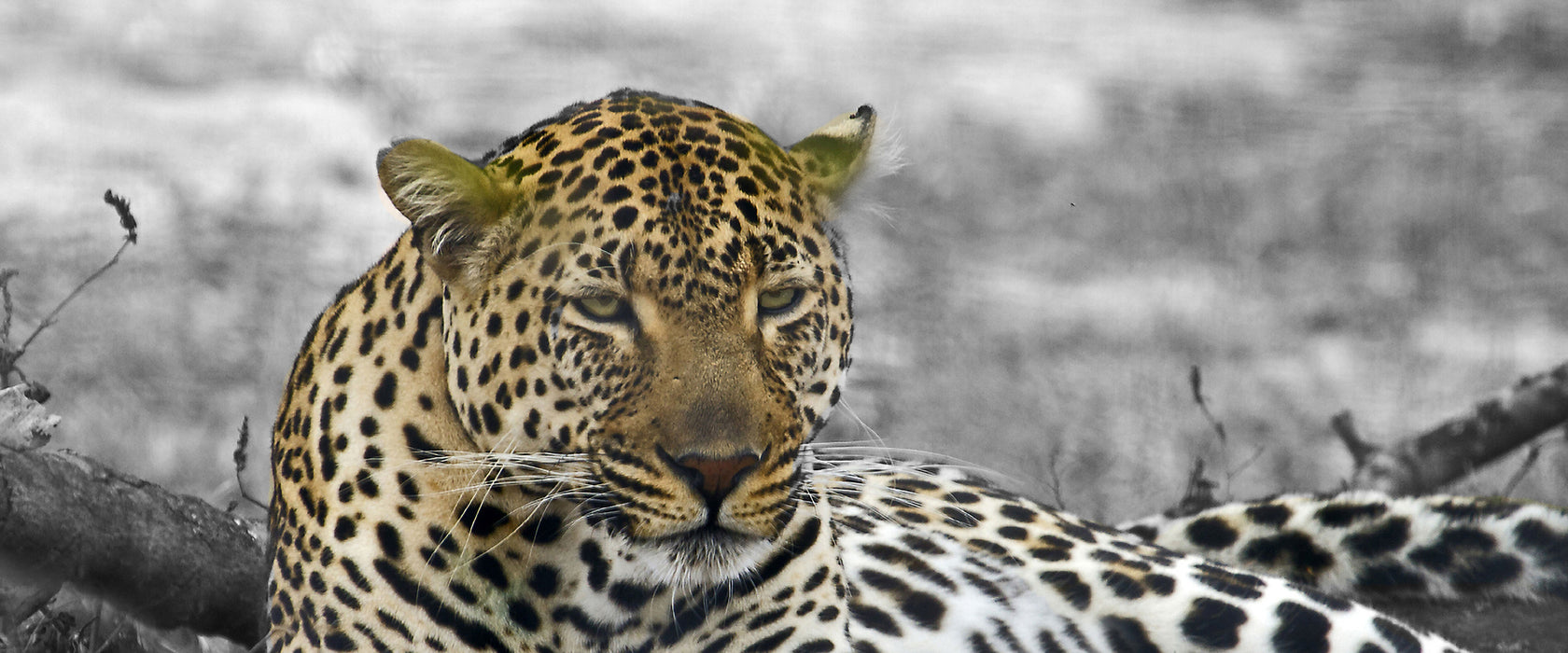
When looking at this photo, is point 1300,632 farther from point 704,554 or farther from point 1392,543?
point 704,554

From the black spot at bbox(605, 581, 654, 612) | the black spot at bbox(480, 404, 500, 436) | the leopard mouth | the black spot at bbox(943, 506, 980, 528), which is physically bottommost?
the black spot at bbox(943, 506, 980, 528)

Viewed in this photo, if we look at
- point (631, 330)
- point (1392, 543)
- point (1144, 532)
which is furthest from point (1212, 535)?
point (631, 330)

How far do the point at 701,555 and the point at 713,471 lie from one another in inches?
8.9

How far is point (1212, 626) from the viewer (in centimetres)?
400

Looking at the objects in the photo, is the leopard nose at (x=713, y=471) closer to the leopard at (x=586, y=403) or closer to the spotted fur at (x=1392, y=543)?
the leopard at (x=586, y=403)

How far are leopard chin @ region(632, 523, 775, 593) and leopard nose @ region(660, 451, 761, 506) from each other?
0.27 feet

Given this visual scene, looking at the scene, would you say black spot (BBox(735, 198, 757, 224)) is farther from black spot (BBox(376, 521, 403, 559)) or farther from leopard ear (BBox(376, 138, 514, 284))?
black spot (BBox(376, 521, 403, 559))

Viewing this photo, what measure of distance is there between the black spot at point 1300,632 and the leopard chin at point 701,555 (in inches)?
75.9

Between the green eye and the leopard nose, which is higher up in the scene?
the green eye

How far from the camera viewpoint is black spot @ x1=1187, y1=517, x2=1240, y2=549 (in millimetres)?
4492

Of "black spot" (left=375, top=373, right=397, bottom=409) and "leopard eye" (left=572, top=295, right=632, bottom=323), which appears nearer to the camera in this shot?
"leopard eye" (left=572, top=295, right=632, bottom=323)

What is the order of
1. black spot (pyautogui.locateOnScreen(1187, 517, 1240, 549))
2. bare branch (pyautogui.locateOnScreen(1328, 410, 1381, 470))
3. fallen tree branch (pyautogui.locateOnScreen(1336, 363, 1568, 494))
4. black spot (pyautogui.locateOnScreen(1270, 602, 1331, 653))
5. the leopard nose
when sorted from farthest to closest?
bare branch (pyautogui.locateOnScreen(1328, 410, 1381, 470))
fallen tree branch (pyautogui.locateOnScreen(1336, 363, 1568, 494))
black spot (pyautogui.locateOnScreen(1187, 517, 1240, 549))
black spot (pyautogui.locateOnScreen(1270, 602, 1331, 653))
the leopard nose

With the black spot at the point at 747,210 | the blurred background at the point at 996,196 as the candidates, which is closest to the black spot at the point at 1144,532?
the blurred background at the point at 996,196

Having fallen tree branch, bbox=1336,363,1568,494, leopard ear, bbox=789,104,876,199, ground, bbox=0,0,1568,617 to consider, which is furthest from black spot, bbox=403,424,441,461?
fallen tree branch, bbox=1336,363,1568,494
